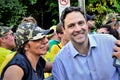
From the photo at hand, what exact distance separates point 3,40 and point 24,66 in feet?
8.99

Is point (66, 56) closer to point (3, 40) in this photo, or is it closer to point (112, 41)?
point (112, 41)

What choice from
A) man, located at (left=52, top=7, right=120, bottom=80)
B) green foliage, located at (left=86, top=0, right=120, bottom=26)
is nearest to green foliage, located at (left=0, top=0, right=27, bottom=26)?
green foliage, located at (left=86, top=0, right=120, bottom=26)

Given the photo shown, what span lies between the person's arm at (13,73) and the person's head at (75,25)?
2.11ft

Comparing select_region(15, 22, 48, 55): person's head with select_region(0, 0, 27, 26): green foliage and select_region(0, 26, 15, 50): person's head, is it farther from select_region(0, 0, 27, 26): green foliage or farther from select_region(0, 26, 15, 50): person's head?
select_region(0, 0, 27, 26): green foliage

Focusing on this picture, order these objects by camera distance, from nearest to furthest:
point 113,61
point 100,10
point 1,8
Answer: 1. point 113,61
2. point 1,8
3. point 100,10

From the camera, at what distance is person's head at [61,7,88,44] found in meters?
4.06

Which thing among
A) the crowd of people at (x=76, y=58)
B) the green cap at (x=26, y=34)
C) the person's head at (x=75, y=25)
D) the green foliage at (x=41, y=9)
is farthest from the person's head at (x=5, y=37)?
the green foliage at (x=41, y=9)

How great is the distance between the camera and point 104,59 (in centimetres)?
406

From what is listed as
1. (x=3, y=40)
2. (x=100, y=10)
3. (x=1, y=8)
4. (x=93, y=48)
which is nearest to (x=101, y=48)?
(x=93, y=48)

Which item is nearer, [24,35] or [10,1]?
[24,35]

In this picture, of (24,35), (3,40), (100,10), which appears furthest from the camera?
(100,10)

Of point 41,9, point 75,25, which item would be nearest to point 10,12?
point 41,9

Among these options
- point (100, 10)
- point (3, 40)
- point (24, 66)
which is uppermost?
point (24, 66)

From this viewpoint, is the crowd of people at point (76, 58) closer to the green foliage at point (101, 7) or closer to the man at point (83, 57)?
the man at point (83, 57)
